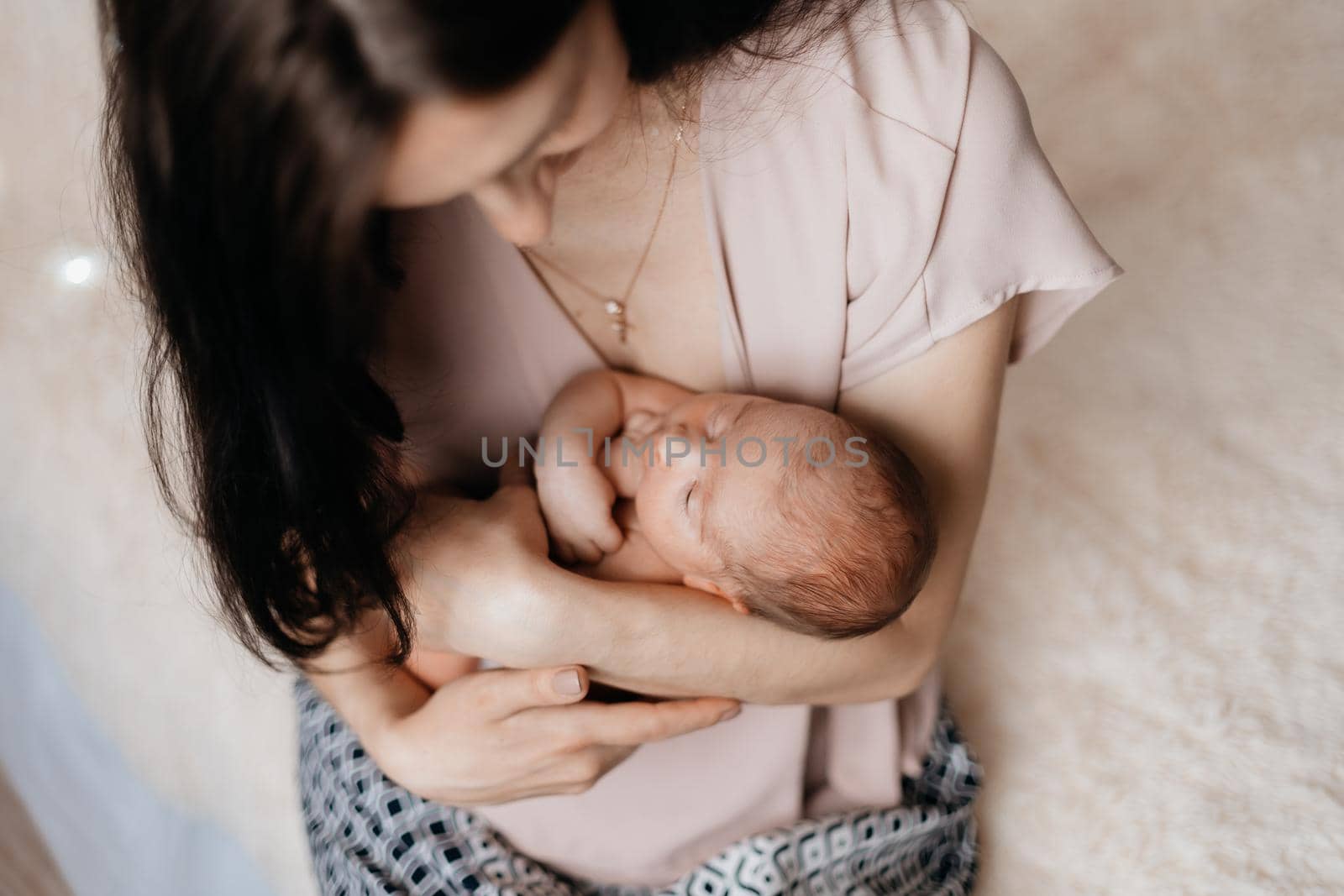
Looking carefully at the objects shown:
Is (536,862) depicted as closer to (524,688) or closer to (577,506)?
(524,688)

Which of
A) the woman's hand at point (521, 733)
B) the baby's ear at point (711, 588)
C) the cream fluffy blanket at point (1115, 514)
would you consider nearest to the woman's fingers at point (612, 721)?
the woman's hand at point (521, 733)

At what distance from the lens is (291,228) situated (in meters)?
0.56

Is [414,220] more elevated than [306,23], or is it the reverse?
[306,23]

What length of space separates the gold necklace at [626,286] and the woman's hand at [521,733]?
37 cm

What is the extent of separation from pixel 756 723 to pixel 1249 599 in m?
0.71

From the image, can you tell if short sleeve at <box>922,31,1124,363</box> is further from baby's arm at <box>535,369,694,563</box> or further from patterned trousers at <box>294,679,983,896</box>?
patterned trousers at <box>294,679,983,896</box>

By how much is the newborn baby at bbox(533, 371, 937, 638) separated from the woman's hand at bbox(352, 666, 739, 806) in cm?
15

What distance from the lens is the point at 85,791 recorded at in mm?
1359

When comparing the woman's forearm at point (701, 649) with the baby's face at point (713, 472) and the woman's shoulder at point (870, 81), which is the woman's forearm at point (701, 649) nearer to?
the baby's face at point (713, 472)

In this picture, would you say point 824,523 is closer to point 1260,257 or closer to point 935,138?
point 935,138

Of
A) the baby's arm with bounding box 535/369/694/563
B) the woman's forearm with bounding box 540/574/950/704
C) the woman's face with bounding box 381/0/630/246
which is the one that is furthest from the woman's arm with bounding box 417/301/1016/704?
the woman's face with bounding box 381/0/630/246

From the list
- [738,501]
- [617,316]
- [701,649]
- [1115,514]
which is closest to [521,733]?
[701,649]

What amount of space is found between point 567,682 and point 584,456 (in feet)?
0.74

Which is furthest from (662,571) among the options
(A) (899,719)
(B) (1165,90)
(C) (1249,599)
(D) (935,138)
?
(B) (1165,90)
